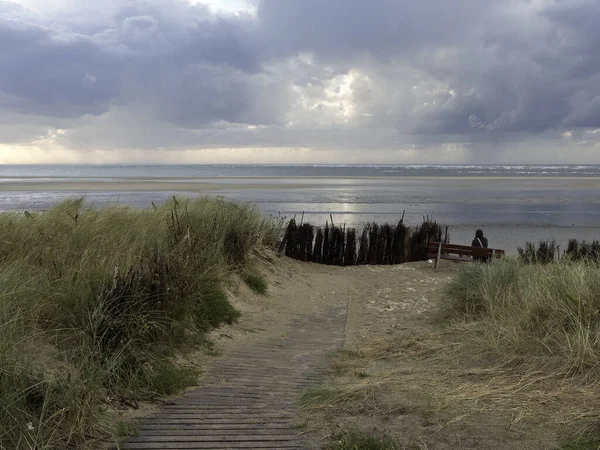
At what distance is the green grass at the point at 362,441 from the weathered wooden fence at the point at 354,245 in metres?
9.58

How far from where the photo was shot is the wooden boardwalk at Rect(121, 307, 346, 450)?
11.8ft

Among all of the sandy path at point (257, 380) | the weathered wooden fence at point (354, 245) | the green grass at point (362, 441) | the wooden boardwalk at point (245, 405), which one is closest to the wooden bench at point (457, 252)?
the weathered wooden fence at point (354, 245)

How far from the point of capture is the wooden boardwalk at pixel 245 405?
11.8 ft

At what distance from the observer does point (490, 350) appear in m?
5.30

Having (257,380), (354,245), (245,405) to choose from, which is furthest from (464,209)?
(245,405)

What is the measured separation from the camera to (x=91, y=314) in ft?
15.9

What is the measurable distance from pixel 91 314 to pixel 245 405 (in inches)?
65.0

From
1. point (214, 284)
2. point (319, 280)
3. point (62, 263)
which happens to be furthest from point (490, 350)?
point (319, 280)

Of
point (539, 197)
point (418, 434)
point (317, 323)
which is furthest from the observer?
point (539, 197)

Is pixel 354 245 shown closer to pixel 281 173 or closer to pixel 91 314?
pixel 91 314

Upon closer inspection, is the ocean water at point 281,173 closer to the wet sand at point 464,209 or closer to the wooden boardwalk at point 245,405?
the wet sand at point 464,209

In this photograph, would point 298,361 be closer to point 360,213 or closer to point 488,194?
point 360,213

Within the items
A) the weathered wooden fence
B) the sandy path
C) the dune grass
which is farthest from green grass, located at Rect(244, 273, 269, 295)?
the weathered wooden fence

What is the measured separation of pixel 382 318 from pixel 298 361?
9.26ft
